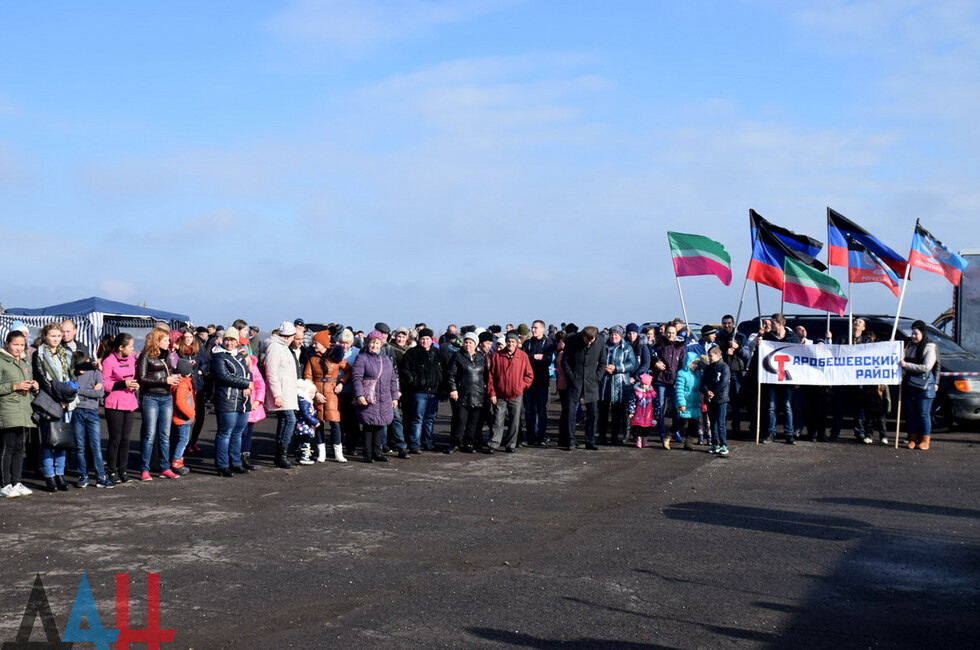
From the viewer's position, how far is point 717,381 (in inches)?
598

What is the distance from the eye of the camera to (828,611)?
6.41 meters

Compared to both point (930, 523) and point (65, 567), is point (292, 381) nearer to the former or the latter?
point (65, 567)

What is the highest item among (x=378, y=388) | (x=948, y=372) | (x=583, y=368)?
(x=948, y=372)

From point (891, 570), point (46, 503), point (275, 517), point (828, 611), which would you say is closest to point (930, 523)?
point (891, 570)

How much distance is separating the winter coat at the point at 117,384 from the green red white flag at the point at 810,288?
11.5 metres

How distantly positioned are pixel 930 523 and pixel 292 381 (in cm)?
789

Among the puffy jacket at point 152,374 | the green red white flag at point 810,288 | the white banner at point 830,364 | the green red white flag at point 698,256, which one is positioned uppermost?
the green red white flag at point 698,256

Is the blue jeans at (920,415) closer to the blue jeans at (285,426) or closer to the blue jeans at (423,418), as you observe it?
the blue jeans at (423,418)

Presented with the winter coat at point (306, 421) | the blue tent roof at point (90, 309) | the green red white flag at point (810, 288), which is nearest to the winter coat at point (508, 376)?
the winter coat at point (306, 421)

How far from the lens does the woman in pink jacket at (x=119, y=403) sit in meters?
11.4

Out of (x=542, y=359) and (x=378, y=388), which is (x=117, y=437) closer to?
(x=378, y=388)

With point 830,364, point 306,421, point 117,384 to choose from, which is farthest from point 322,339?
point 830,364

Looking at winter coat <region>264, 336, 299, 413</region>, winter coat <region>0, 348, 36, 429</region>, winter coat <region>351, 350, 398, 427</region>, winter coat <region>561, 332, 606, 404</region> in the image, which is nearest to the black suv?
winter coat <region>561, 332, 606, 404</region>

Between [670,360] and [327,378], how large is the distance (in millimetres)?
5747
